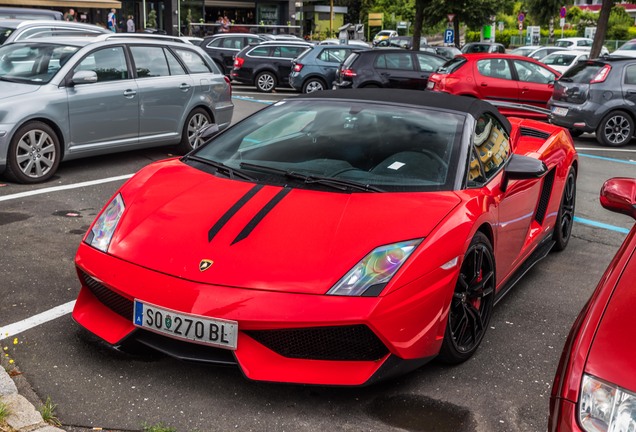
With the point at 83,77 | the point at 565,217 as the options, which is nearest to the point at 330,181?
the point at 565,217

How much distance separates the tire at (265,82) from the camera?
2258 centimetres

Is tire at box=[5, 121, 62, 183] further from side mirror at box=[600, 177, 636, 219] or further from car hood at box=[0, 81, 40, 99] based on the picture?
side mirror at box=[600, 177, 636, 219]

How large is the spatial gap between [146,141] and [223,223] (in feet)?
19.8

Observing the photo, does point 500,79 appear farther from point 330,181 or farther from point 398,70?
point 330,181

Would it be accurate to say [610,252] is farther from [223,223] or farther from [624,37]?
[624,37]

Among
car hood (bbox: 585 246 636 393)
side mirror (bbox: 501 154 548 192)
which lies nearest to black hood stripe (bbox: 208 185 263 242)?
side mirror (bbox: 501 154 548 192)

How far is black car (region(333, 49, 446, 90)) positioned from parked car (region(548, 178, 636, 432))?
15820 mm

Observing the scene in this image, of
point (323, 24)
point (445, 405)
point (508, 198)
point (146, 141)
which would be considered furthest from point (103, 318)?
point (323, 24)

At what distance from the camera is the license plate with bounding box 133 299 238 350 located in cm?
336

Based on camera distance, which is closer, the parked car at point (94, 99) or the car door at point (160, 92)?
the parked car at point (94, 99)

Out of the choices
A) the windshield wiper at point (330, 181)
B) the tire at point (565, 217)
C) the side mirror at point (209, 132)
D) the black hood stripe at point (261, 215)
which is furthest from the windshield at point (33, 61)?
the tire at point (565, 217)

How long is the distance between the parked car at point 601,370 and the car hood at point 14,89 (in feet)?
22.8

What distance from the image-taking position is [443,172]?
4289 millimetres

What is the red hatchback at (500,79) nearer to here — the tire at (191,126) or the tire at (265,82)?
the tire at (191,126)
